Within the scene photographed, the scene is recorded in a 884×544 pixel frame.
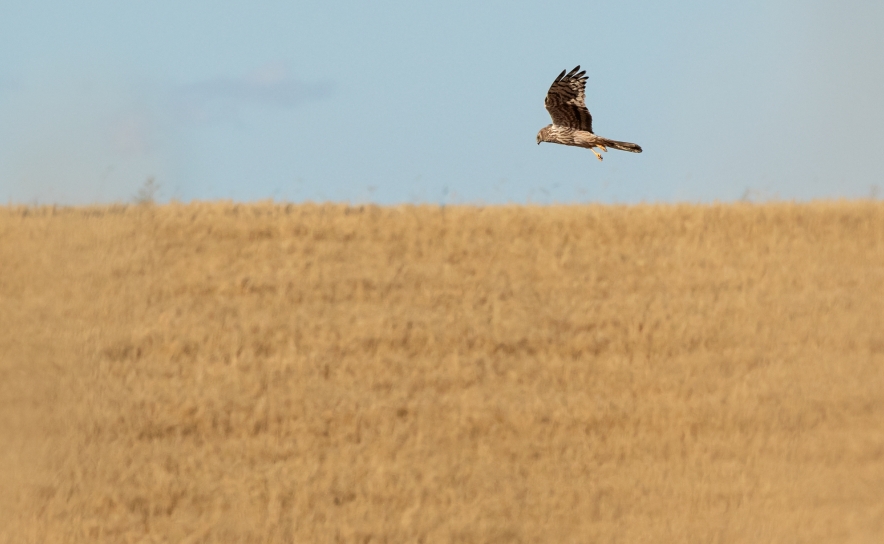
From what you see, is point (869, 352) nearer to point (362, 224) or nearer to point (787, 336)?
point (787, 336)

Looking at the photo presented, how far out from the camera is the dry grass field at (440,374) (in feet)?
37.7

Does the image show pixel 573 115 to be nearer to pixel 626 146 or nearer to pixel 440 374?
pixel 626 146

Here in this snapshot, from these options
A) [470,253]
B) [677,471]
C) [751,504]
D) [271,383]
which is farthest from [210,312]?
[751,504]

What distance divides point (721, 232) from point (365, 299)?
519 centimetres

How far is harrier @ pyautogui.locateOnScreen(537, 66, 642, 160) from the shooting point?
598 inches

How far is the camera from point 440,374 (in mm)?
12453

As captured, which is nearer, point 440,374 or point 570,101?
point 440,374

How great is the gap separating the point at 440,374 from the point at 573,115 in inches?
206

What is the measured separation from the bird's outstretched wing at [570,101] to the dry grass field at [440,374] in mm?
1772

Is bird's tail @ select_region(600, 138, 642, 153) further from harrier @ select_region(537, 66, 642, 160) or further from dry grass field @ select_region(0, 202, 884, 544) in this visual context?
dry grass field @ select_region(0, 202, 884, 544)

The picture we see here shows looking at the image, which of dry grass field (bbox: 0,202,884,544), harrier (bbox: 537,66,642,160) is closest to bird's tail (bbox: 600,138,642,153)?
harrier (bbox: 537,66,642,160)

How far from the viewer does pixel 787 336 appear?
13.1 m

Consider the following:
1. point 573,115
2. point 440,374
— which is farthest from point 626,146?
point 440,374

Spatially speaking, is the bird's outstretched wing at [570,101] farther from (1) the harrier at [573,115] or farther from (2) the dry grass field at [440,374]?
(2) the dry grass field at [440,374]
